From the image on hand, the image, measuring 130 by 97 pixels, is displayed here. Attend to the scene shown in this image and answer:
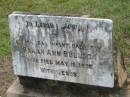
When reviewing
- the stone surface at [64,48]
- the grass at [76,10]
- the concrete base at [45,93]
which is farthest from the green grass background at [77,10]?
the stone surface at [64,48]

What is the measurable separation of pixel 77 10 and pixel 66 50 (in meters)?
3.16

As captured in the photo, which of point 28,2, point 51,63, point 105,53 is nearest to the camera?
point 105,53

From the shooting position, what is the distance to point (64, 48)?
423 centimetres

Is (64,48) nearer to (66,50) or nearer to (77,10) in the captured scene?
(66,50)

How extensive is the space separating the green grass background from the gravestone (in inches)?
69.7

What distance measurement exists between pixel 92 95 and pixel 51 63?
1.81 feet

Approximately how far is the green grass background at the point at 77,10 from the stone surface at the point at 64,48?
1770 mm

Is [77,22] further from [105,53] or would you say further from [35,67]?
[35,67]

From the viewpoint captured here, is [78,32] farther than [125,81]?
No

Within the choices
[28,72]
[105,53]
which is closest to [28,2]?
[28,72]

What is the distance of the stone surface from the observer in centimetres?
407

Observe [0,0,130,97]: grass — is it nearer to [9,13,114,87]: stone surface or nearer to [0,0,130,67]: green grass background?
[0,0,130,67]: green grass background

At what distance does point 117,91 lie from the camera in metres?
4.31

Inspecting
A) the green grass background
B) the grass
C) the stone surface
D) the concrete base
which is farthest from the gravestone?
the green grass background
